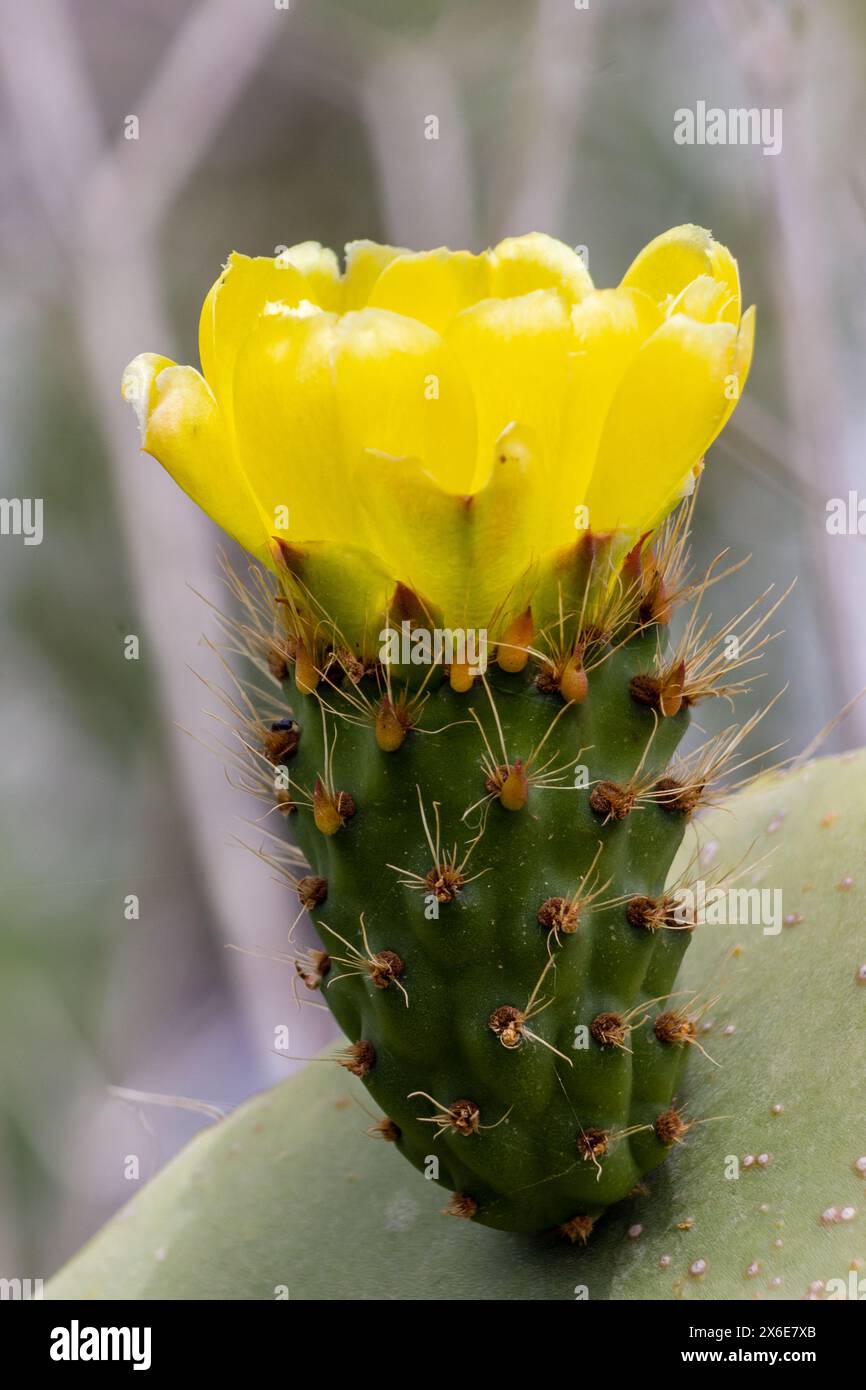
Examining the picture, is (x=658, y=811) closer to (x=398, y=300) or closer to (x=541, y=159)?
(x=398, y=300)

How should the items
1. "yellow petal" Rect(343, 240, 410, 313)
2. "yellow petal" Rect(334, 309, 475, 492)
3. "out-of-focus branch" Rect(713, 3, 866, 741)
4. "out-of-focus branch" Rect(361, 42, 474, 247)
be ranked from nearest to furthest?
"yellow petal" Rect(334, 309, 475, 492)
"yellow petal" Rect(343, 240, 410, 313)
"out-of-focus branch" Rect(713, 3, 866, 741)
"out-of-focus branch" Rect(361, 42, 474, 247)

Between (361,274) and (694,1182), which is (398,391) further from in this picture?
(694,1182)

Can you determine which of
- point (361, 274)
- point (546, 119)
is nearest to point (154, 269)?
point (546, 119)

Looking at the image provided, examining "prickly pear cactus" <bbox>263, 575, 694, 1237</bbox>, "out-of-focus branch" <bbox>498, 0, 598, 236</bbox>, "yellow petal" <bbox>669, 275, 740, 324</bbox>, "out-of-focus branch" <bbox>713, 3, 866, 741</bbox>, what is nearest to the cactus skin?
"prickly pear cactus" <bbox>263, 575, 694, 1237</bbox>

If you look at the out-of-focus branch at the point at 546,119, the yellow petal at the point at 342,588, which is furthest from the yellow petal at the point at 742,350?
the out-of-focus branch at the point at 546,119

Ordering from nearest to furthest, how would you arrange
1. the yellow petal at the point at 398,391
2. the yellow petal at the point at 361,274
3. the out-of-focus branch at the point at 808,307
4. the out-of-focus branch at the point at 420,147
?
1. the yellow petal at the point at 398,391
2. the yellow petal at the point at 361,274
3. the out-of-focus branch at the point at 808,307
4. the out-of-focus branch at the point at 420,147

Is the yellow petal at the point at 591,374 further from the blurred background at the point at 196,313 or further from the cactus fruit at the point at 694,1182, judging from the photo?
the blurred background at the point at 196,313

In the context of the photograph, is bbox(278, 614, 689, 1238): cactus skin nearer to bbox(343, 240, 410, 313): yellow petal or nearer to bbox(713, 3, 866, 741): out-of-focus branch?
bbox(343, 240, 410, 313): yellow petal
